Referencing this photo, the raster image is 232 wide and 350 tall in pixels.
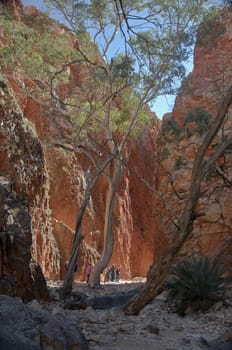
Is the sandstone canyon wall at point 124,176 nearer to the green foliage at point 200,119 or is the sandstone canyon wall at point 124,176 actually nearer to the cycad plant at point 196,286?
the green foliage at point 200,119

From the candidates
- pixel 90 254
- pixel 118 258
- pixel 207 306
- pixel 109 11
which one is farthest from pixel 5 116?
pixel 118 258

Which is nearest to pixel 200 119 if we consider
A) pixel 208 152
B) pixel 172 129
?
pixel 172 129

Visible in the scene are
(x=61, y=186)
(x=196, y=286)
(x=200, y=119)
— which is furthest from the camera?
(x=61, y=186)

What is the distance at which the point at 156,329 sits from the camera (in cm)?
639

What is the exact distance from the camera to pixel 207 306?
28.2 ft

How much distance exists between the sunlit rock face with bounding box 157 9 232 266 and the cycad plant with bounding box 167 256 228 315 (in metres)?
1.77

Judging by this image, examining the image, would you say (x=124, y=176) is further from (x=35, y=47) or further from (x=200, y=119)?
(x=200, y=119)

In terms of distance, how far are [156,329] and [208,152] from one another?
488 inches

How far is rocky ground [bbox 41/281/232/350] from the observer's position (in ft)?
17.9

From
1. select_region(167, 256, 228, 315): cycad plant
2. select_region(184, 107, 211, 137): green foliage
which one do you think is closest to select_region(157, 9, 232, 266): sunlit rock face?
select_region(184, 107, 211, 137): green foliage

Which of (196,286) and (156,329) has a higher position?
(196,286)

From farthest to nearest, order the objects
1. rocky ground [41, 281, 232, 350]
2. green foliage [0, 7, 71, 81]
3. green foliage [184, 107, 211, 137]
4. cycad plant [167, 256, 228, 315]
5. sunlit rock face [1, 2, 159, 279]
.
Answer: green foliage [0, 7, 71, 81]
sunlit rock face [1, 2, 159, 279]
green foliage [184, 107, 211, 137]
cycad plant [167, 256, 228, 315]
rocky ground [41, 281, 232, 350]

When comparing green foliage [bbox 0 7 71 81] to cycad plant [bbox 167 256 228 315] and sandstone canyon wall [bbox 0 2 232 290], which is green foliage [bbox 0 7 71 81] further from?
cycad plant [bbox 167 256 228 315]

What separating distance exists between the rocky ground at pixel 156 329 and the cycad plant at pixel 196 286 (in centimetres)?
20
